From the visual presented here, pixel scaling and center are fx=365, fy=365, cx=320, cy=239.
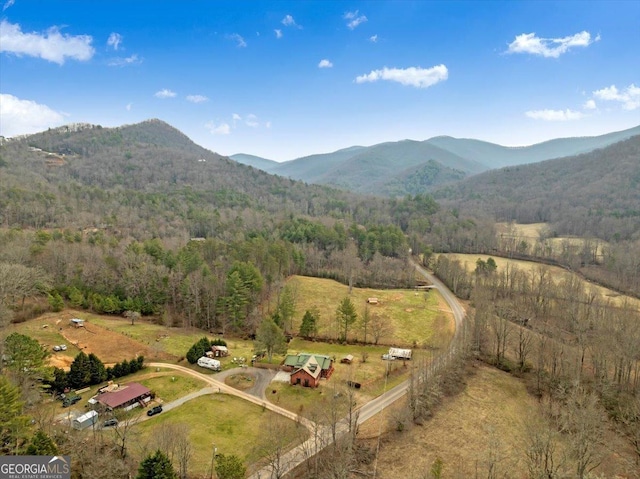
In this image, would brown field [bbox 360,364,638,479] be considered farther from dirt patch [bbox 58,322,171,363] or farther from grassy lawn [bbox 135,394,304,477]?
dirt patch [bbox 58,322,171,363]

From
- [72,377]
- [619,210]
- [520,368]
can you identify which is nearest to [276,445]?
[72,377]

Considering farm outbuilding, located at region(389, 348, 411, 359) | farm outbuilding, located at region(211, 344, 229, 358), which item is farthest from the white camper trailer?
farm outbuilding, located at region(389, 348, 411, 359)

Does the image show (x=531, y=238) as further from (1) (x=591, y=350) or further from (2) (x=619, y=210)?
(1) (x=591, y=350)

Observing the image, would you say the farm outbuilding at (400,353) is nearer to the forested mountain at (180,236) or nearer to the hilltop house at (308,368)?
the hilltop house at (308,368)

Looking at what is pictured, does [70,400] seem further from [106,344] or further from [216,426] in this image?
[216,426]

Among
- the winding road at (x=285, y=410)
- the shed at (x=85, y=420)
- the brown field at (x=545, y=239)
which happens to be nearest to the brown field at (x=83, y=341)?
the winding road at (x=285, y=410)

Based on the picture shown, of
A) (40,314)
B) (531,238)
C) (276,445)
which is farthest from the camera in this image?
(531,238)

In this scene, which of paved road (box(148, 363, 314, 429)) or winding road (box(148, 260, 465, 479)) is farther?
paved road (box(148, 363, 314, 429))
